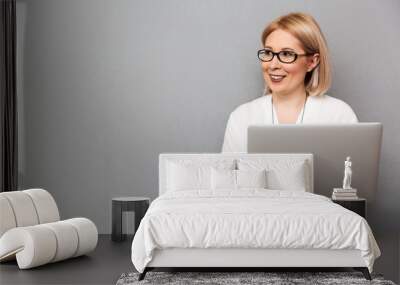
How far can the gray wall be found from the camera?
23.2 ft

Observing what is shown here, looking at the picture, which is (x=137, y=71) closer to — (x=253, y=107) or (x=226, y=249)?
(x=253, y=107)

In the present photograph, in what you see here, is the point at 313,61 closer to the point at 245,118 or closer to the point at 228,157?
the point at 245,118

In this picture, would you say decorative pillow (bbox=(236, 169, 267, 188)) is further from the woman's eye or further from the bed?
the woman's eye

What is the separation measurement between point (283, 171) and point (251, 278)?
1.75 m

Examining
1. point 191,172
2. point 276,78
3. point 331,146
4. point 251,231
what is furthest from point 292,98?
point 251,231

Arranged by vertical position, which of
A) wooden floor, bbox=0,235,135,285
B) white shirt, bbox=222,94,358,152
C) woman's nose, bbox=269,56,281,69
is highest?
woman's nose, bbox=269,56,281,69

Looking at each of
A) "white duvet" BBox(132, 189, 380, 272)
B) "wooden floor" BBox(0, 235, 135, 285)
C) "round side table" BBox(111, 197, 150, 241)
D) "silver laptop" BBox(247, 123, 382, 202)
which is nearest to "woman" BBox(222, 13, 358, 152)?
"silver laptop" BBox(247, 123, 382, 202)

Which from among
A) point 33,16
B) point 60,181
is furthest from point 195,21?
point 60,181

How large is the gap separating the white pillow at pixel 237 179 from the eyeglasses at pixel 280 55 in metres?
1.45

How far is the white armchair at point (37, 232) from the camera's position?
496 centimetres

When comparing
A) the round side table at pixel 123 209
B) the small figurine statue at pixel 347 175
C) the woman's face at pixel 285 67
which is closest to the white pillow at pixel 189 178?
the round side table at pixel 123 209

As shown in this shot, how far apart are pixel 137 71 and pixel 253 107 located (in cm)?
126

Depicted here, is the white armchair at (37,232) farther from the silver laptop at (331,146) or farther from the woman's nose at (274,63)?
the woman's nose at (274,63)

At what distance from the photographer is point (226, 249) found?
4.55m
